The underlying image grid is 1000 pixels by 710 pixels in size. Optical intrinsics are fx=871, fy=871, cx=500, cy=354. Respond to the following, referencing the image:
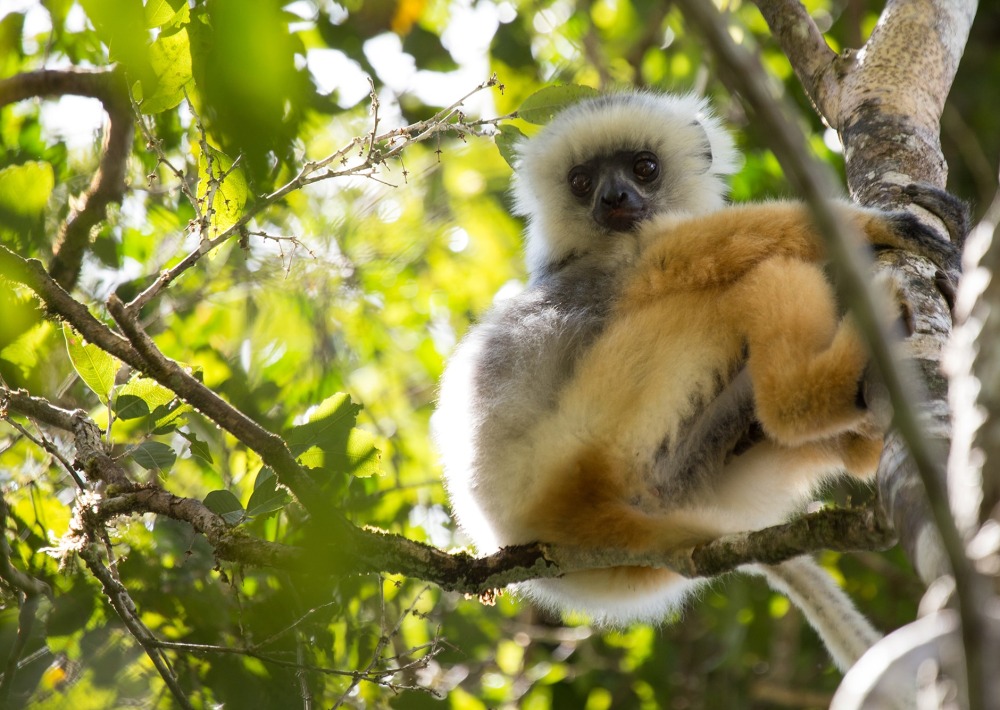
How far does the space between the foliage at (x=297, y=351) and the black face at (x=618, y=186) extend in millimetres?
568

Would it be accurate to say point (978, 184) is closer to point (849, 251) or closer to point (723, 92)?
point (723, 92)

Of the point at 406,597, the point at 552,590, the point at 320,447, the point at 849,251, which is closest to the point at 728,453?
the point at 552,590

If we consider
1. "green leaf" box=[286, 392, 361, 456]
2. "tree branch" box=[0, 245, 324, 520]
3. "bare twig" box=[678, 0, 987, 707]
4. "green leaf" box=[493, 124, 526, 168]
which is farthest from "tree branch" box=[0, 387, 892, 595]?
"green leaf" box=[493, 124, 526, 168]

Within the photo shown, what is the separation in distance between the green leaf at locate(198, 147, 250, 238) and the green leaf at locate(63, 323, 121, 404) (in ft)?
2.06

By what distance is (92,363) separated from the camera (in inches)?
127

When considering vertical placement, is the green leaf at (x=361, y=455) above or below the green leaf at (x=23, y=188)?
below

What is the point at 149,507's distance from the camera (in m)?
3.02

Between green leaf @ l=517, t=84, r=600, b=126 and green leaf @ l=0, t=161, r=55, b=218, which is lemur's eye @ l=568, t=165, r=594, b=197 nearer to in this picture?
green leaf @ l=517, t=84, r=600, b=126

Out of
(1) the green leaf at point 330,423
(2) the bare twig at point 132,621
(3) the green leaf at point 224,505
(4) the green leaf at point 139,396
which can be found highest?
(4) the green leaf at point 139,396

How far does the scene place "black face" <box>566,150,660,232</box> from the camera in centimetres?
471

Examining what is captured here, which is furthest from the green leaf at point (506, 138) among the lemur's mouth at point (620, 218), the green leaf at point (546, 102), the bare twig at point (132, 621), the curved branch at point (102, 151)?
the bare twig at point (132, 621)

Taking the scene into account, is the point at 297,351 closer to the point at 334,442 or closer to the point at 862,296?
the point at 334,442

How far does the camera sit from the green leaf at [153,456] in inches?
125

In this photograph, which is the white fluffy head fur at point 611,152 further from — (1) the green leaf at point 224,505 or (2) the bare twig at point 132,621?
(2) the bare twig at point 132,621
